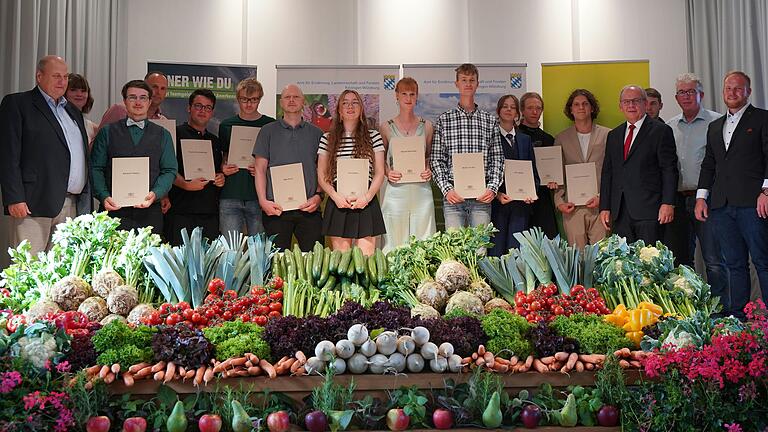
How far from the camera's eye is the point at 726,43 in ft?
26.5

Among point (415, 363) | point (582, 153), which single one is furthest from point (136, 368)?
point (582, 153)

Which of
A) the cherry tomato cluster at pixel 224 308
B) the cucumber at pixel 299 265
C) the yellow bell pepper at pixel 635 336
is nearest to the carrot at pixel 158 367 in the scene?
the cherry tomato cluster at pixel 224 308

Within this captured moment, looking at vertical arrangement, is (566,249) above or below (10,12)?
below

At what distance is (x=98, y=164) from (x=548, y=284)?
3389mm

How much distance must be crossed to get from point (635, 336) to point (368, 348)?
1178 mm

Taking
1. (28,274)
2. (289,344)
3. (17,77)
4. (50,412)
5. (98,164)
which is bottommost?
(50,412)

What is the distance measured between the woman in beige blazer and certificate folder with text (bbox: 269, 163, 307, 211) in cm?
220

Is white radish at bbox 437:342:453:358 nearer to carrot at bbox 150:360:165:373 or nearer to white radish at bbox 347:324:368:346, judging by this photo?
white radish at bbox 347:324:368:346

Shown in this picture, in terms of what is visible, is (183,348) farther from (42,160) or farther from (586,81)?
(586,81)

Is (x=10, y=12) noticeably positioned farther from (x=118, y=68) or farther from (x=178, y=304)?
(x=178, y=304)

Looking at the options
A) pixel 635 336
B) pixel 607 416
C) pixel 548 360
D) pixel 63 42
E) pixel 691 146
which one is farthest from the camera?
pixel 63 42

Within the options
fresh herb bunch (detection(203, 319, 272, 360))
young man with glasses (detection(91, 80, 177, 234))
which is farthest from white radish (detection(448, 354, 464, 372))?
young man with glasses (detection(91, 80, 177, 234))

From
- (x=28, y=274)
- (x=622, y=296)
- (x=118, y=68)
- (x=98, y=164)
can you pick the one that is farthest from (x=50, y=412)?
(x=118, y=68)

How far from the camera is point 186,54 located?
28.7 ft
